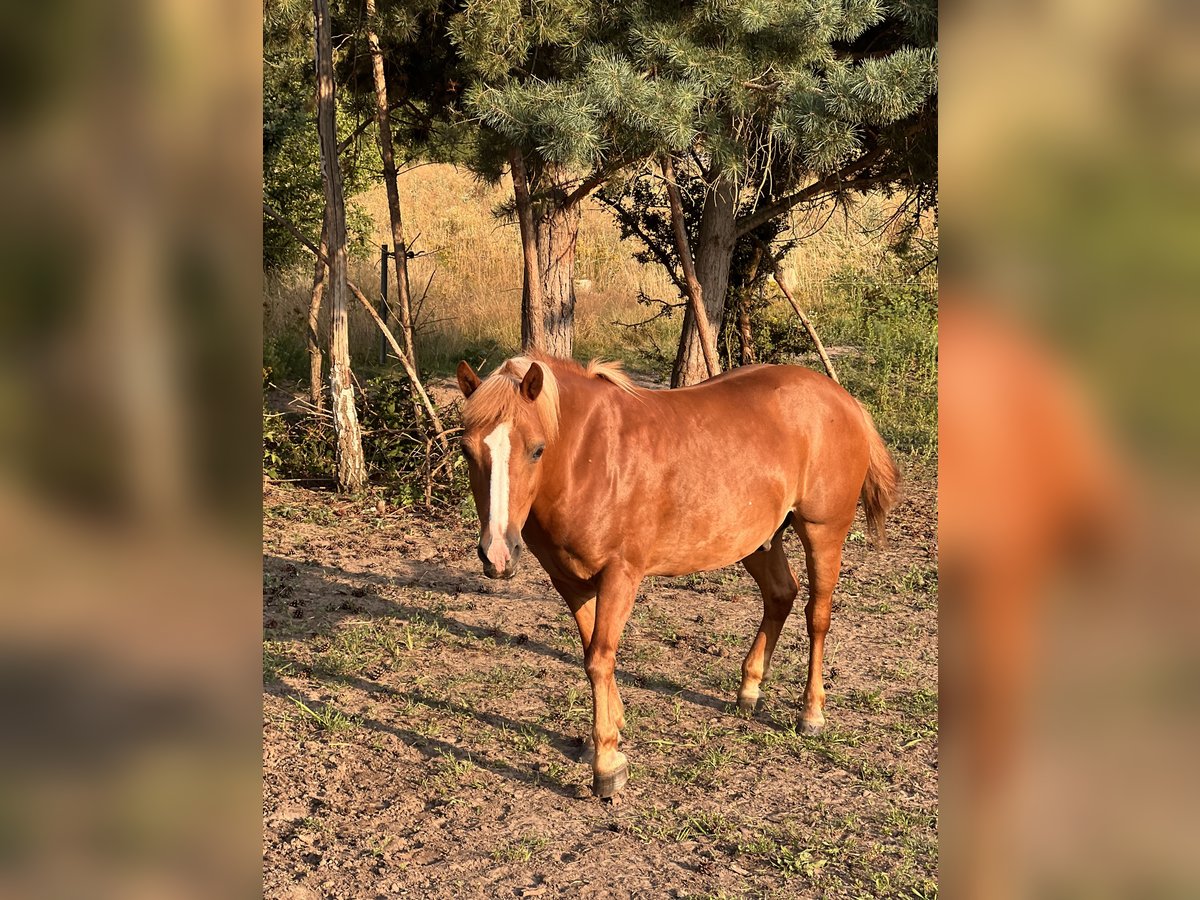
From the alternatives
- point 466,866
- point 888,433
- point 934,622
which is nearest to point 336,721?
point 466,866

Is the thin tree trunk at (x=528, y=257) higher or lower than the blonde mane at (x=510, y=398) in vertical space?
higher

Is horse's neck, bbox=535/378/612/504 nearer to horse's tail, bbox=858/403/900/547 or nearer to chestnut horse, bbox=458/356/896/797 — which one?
chestnut horse, bbox=458/356/896/797

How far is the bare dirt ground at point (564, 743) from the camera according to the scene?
359 centimetres

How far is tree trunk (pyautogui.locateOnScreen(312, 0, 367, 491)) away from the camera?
7.50m

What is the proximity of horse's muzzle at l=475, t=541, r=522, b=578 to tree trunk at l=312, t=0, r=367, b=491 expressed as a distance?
16.4ft

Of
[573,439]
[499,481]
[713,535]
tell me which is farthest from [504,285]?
[499,481]

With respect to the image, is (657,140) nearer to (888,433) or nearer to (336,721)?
(336,721)

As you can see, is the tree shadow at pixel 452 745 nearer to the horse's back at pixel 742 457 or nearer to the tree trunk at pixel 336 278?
the horse's back at pixel 742 457

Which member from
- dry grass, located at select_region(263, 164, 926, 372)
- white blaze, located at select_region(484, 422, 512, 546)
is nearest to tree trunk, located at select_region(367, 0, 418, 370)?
dry grass, located at select_region(263, 164, 926, 372)
